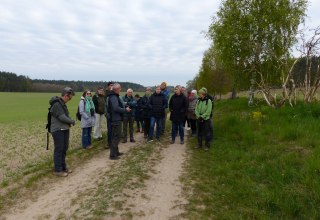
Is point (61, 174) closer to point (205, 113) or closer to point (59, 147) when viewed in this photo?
point (59, 147)

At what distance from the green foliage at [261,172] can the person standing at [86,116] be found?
150 inches

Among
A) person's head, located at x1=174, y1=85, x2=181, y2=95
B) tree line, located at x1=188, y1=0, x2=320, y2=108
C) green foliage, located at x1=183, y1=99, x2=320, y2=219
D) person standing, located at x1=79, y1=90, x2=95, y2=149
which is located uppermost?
tree line, located at x1=188, y1=0, x2=320, y2=108

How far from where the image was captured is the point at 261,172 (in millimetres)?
7137

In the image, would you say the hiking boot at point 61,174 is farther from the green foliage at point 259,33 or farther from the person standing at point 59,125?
the green foliage at point 259,33

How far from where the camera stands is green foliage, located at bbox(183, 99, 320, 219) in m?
5.36

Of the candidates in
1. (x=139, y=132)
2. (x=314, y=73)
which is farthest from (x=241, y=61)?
(x=139, y=132)

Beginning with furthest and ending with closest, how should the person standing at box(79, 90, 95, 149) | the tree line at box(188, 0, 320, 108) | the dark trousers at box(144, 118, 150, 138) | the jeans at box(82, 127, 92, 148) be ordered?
the tree line at box(188, 0, 320, 108) → the dark trousers at box(144, 118, 150, 138) → the jeans at box(82, 127, 92, 148) → the person standing at box(79, 90, 95, 149)

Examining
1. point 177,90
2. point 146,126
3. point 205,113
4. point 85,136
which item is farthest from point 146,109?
point 205,113

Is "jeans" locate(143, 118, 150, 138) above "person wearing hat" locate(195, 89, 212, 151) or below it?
below

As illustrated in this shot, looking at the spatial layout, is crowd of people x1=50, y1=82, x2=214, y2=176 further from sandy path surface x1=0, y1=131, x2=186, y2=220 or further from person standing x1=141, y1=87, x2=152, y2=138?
sandy path surface x1=0, y1=131, x2=186, y2=220

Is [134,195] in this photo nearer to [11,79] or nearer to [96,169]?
[96,169]

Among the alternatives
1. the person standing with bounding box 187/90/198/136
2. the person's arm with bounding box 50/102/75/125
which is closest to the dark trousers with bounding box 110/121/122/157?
the person's arm with bounding box 50/102/75/125

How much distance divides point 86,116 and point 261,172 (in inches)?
252

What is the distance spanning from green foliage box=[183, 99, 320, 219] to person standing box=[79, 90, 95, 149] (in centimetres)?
382
